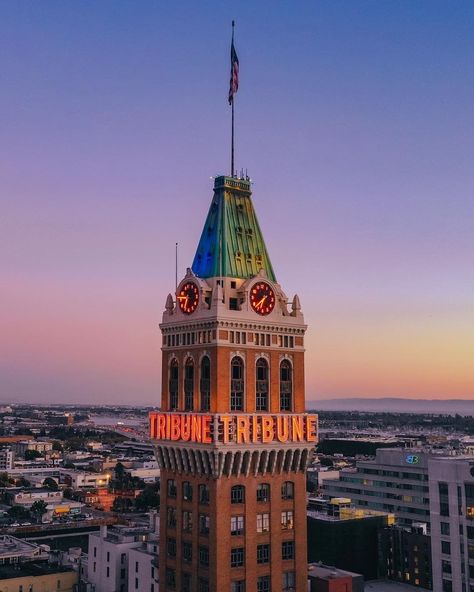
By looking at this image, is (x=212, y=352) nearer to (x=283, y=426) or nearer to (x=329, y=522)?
(x=283, y=426)

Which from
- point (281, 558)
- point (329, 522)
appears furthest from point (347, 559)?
point (281, 558)

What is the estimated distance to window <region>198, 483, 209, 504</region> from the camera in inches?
3086

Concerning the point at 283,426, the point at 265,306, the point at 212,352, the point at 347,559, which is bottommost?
the point at 347,559

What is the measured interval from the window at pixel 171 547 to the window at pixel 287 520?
12245mm

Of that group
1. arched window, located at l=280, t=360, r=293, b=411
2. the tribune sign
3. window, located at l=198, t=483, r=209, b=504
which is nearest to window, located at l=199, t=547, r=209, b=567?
window, located at l=198, t=483, r=209, b=504

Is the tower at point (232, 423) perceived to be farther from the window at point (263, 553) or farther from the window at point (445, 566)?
the window at point (445, 566)

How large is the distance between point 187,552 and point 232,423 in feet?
51.8

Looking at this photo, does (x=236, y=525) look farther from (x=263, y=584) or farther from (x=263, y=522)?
(x=263, y=584)

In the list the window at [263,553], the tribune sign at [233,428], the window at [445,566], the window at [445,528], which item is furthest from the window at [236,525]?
the window at [445,566]

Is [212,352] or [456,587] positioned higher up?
[212,352]

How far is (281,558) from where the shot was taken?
81.1m

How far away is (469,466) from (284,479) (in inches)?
2873

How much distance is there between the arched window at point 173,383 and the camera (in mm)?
85125

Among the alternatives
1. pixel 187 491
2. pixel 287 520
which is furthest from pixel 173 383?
pixel 287 520
